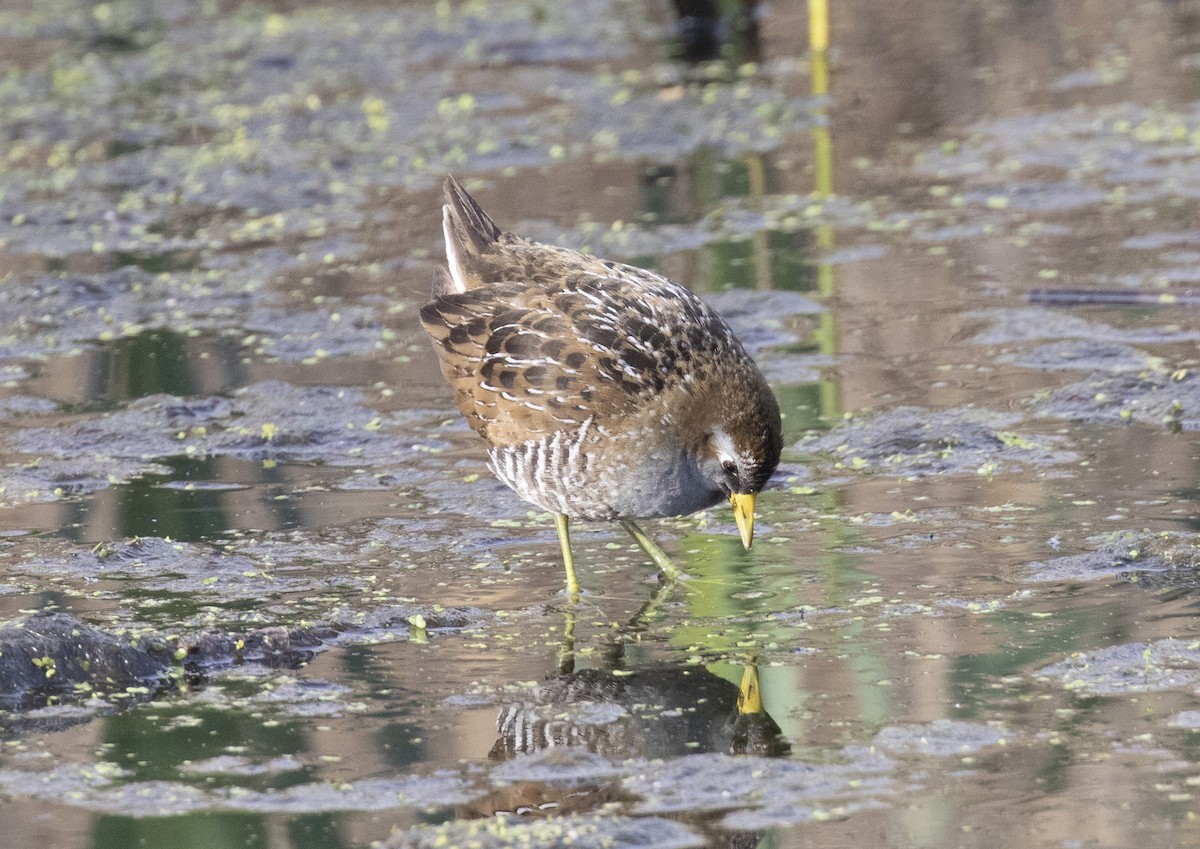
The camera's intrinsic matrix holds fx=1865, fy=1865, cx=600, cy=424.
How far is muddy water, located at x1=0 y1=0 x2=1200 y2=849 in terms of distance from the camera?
4.16 metres

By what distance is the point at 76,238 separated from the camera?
10281 millimetres

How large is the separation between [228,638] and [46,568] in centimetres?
107

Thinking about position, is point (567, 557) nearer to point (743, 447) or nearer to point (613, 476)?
point (613, 476)

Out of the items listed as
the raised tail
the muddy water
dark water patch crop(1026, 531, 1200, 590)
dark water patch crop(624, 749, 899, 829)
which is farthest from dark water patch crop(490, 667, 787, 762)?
the raised tail

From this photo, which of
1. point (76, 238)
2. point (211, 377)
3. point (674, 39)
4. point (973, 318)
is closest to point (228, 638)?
point (211, 377)

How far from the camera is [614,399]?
216 inches

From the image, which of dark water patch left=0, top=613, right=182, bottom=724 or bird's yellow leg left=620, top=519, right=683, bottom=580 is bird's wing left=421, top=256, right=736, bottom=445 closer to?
bird's yellow leg left=620, top=519, right=683, bottom=580

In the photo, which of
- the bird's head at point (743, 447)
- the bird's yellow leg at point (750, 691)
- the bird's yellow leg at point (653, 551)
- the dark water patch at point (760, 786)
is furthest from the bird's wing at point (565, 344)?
the dark water patch at point (760, 786)

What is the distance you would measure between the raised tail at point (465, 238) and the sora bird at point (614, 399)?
0.87 ft

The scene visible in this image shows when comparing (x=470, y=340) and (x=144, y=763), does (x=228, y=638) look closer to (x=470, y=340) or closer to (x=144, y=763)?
(x=144, y=763)

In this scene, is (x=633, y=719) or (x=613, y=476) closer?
(x=633, y=719)

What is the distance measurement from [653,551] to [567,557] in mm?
300

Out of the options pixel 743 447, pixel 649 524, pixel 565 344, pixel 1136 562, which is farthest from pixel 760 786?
pixel 649 524

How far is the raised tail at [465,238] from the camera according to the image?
6270 millimetres
